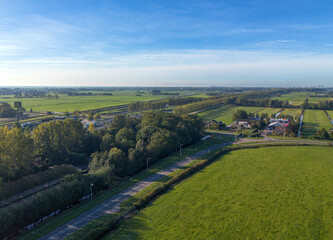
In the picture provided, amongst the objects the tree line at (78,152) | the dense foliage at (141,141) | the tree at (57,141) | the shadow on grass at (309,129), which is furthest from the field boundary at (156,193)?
the shadow on grass at (309,129)

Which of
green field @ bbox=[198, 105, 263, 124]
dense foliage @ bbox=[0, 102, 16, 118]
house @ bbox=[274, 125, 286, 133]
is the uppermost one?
dense foliage @ bbox=[0, 102, 16, 118]

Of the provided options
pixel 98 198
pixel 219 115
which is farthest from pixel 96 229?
pixel 219 115

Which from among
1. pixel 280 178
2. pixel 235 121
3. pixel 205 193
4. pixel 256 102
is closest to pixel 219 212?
pixel 205 193

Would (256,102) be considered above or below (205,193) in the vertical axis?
above

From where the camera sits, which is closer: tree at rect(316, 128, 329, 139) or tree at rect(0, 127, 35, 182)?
tree at rect(0, 127, 35, 182)

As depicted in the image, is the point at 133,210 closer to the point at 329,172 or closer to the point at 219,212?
the point at 219,212

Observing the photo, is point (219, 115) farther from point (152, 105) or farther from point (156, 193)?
point (156, 193)

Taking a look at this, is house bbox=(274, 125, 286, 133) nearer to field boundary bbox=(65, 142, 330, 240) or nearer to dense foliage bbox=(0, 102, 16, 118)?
field boundary bbox=(65, 142, 330, 240)

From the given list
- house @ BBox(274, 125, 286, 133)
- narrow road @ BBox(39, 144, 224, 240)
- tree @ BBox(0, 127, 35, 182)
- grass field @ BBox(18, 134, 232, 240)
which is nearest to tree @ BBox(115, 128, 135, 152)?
grass field @ BBox(18, 134, 232, 240)
